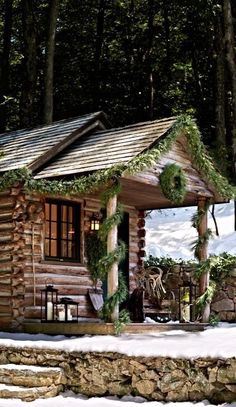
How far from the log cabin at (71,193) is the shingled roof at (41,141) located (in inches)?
1.4

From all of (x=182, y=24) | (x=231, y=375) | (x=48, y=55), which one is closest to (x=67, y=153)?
(x=231, y=375)

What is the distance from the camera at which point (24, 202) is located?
548 inches

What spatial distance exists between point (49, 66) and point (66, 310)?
12.2 metres

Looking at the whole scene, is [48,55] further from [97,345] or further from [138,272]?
[97,345]

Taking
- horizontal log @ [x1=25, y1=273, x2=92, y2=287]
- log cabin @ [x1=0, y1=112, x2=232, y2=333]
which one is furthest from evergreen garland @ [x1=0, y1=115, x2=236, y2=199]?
horizontal log @ [x1=25, y1=273, x2=92, y2=287]

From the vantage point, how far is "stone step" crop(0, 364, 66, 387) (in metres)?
10.7

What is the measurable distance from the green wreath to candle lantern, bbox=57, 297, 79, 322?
111 inches

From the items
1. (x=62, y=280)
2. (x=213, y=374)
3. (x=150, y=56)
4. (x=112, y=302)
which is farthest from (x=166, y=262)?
(x=150, y=56)

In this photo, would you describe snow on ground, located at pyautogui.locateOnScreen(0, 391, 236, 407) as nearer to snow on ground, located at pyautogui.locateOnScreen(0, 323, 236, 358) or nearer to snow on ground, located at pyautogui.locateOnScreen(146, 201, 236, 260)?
snow on ground, located at pyautogui.locateOnScreen(0, 323, 236, 358)

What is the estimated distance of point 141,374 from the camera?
10078 mm

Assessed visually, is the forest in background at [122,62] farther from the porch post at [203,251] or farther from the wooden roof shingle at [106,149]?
the wooden roof shingle at [106,149]

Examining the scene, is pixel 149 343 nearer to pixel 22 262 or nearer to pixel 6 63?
pixel 22 262

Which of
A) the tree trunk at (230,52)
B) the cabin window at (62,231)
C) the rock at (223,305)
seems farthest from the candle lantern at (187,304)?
the tree trunk at (230,52)

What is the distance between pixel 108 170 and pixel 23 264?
2.95m
